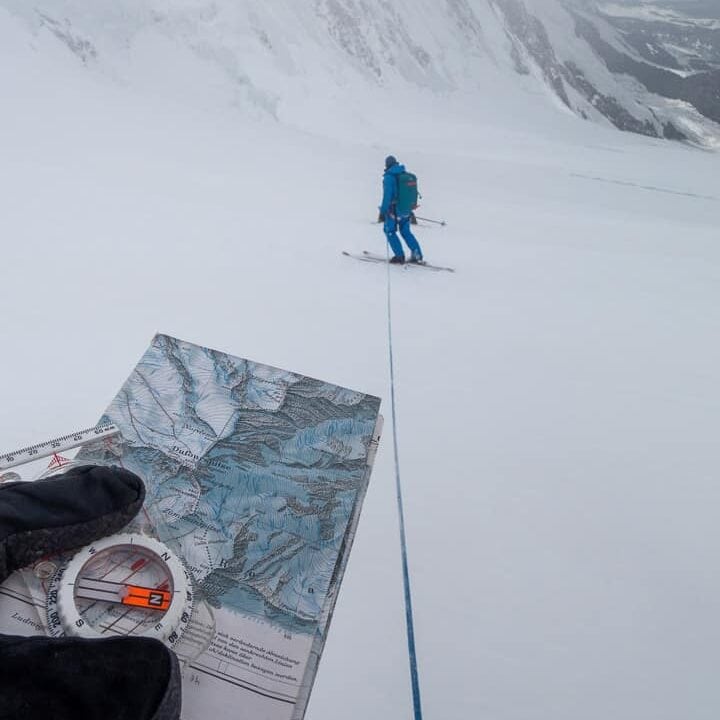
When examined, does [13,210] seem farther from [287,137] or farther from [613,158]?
[613,158]

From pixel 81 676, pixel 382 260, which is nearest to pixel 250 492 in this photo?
pixel 81 676

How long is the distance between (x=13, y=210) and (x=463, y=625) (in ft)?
22.6

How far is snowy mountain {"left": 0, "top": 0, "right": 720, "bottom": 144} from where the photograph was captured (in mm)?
16734

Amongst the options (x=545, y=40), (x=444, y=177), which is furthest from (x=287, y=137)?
(x=545, y=40)

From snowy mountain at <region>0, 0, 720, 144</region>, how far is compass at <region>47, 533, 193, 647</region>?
17.9 metres

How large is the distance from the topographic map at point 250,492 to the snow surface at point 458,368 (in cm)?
79

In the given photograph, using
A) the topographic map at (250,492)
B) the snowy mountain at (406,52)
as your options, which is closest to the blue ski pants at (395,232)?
the topographic map at (250,492)

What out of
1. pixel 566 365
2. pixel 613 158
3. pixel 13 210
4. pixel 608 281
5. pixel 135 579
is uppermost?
pixel 613 158

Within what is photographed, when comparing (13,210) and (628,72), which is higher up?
(628,72)

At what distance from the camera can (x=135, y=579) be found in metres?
1.57

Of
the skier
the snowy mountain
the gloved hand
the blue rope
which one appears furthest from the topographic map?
the snowy mountain

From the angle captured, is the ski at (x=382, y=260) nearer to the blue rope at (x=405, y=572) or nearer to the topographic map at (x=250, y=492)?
the blue rope at (x=405, y=572)

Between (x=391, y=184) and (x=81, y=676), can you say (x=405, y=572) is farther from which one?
(x=391, y=184)

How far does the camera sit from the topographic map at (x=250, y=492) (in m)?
1.49
